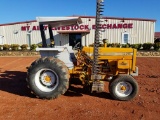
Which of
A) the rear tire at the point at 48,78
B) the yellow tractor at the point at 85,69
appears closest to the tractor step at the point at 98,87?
the yellow tractor at the point at 85,69

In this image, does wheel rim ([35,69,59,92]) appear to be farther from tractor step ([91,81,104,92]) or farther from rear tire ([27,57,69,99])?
tractor step ([91,81,104,92])

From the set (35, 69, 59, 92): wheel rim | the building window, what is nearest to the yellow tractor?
(35, 69, 59, 92): wheel rim

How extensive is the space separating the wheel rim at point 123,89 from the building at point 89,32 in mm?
18648

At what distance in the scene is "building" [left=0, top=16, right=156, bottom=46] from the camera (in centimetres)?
2522

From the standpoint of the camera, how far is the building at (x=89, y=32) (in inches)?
993

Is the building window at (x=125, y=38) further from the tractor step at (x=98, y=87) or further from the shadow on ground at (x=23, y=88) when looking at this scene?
the tractor step at (x=98, y=87)

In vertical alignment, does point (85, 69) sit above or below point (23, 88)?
above

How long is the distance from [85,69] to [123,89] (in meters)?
1.30

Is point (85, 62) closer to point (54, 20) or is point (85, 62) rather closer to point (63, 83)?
point (63, 83)

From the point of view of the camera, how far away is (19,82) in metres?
8.41

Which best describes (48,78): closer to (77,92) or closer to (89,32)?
(77,92)

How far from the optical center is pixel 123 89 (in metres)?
6.11

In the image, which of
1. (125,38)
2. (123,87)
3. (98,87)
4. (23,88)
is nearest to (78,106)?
(98,87)

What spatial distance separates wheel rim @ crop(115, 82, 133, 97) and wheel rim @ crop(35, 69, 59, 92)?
5.82ft
